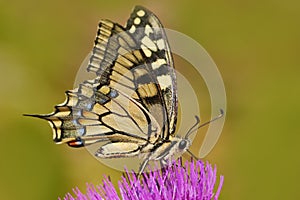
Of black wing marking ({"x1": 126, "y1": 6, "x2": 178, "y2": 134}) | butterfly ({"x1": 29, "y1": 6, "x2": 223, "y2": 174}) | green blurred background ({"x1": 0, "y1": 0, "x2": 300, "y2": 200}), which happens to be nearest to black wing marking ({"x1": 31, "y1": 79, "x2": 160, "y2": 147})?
butterfly ({"x1": 29, "y1": 6, "x2": 223, "y2": 174})

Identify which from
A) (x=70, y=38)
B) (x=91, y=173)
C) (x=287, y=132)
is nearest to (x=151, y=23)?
(x=91, y=173)

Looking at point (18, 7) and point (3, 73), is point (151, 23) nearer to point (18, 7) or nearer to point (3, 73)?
point (3, 73)

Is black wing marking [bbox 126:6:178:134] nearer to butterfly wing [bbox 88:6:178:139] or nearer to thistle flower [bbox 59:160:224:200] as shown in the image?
butterfly wing [bbox 88:6:178:139]

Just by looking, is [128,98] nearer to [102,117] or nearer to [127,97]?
[127,97]

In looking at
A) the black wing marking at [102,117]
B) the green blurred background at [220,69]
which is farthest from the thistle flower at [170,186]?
→ the green blurred background at [220,69]

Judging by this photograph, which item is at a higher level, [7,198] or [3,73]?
[3,73]

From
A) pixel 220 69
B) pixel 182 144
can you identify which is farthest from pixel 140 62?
pixel 220 69
